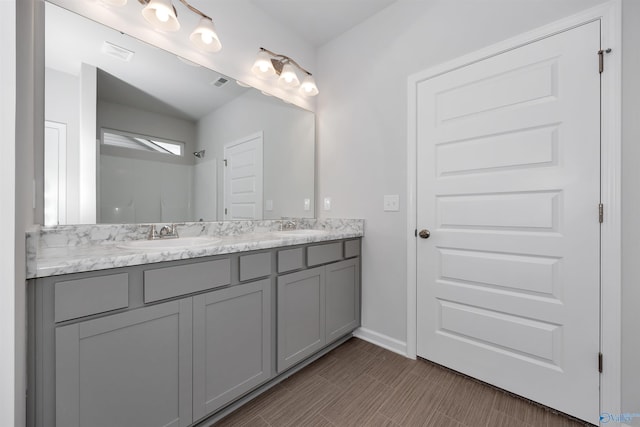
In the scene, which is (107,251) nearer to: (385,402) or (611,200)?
(385,402)

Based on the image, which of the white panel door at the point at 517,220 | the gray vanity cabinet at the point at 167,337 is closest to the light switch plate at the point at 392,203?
the white panel door at the point at 517,220

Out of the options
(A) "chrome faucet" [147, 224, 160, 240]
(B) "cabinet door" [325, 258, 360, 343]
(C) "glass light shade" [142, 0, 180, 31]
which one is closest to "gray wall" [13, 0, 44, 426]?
(A) "chrome faucet" [147, 224, 160, 240]

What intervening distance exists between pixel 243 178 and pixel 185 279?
104 cm

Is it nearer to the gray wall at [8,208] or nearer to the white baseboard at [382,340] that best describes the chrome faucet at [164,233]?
the gray wall at [8,208]

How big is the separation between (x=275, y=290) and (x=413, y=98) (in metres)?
1.60

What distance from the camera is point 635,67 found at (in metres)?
1.22

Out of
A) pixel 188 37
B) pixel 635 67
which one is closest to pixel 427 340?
pixel 635 67

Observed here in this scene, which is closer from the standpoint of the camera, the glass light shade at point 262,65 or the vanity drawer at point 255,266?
the vanity drawer at point 255,266

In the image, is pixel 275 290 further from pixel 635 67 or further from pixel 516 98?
pixel 635 67

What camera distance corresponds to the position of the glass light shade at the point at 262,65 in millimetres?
2023

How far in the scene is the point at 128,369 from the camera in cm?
101

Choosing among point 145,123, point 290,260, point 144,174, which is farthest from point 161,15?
point 290,260

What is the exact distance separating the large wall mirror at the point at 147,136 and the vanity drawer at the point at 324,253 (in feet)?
1.94

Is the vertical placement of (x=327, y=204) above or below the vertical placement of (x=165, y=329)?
above
